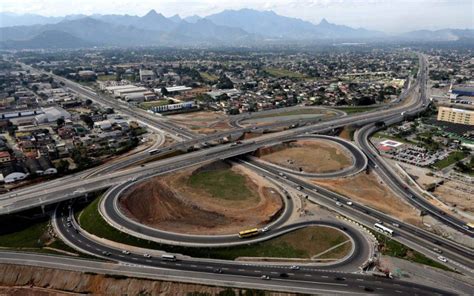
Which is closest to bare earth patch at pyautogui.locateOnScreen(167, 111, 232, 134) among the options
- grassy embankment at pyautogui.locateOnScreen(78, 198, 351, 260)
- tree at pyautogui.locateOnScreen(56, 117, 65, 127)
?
tree at pyautogui.locateOnScreen(56, 117, 65, 127)

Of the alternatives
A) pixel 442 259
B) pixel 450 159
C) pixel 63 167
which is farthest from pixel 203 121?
pixel 442 259

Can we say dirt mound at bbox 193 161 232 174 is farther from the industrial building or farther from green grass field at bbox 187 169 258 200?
the industrial building

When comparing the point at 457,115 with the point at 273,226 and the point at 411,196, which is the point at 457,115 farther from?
the point at 273,226

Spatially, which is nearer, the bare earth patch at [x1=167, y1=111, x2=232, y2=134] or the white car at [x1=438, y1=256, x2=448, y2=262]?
the white car at [x1=438, y1=256, x2=448, y2=262]

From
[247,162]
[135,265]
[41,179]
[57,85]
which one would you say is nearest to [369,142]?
[247,162]

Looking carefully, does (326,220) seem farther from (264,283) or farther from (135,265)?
(135,265)
